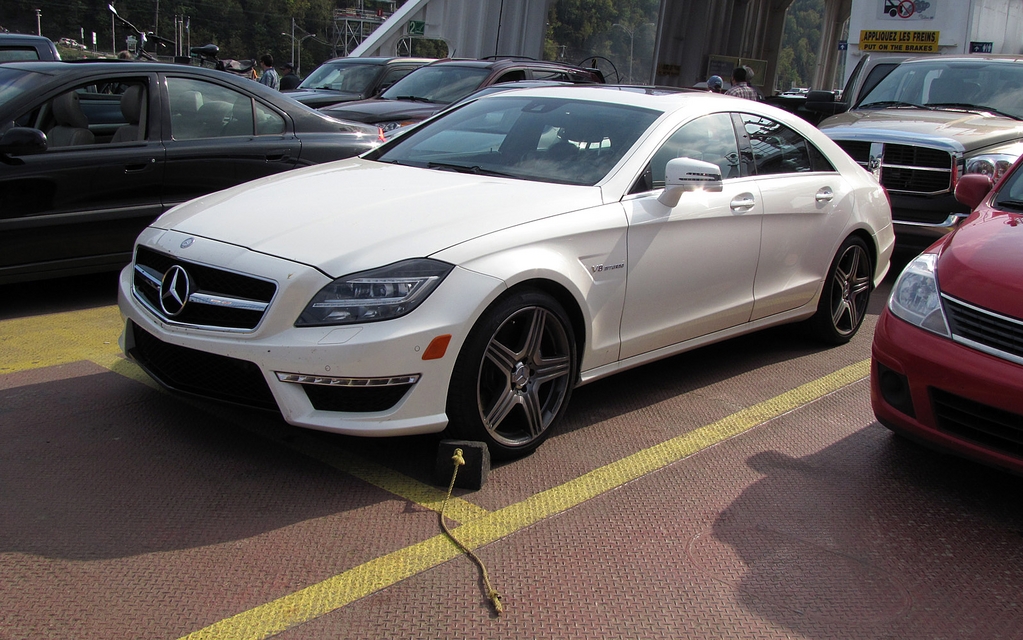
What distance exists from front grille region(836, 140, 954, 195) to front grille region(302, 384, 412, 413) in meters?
6.16

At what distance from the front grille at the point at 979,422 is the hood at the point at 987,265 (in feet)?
1.24

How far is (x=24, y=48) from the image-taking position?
29.4 ft

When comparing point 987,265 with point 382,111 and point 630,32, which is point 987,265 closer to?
point 382,111

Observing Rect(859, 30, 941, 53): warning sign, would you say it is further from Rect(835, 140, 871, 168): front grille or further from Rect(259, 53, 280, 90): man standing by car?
Rect(259, 53, 280, 90): man standing by car

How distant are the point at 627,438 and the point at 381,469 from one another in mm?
1169

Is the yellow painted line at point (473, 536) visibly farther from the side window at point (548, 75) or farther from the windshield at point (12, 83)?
the side window at point (548, 75)

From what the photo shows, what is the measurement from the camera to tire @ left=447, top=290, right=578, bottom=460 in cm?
370

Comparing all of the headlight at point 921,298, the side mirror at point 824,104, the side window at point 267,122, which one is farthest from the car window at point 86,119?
the side mirror at point 824,104

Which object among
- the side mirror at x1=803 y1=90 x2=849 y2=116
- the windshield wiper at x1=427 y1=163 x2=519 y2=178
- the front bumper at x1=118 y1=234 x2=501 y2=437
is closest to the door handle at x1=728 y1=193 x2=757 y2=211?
the windshield wiper at x1=427 y1=163 x2=519 y2=178

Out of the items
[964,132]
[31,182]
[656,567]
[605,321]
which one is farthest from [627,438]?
[964,132]

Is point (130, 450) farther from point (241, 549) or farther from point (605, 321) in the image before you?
point (605, 321)

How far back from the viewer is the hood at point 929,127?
8414mm

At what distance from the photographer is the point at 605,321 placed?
4.25m

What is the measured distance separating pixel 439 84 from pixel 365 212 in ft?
28.4
